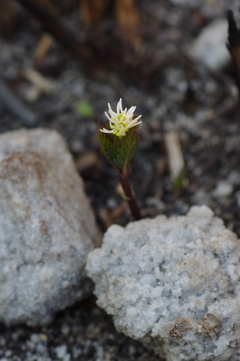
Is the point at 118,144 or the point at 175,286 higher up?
the point at 118,144

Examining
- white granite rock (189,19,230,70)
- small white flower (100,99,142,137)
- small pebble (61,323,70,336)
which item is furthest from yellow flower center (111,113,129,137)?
white granite rock (189,19,230,70)

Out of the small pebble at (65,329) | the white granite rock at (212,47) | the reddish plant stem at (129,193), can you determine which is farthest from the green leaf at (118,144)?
the white granite rock at (212,47)

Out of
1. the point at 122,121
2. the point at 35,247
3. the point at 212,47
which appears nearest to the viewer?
the point at 122,121

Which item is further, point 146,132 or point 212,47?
point 212,47

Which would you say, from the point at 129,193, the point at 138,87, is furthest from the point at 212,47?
the point at 129,193

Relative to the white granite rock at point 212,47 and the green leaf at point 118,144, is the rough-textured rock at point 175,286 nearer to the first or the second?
the green leaf at point 118,144

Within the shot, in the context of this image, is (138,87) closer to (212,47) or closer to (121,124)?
(212,47)
